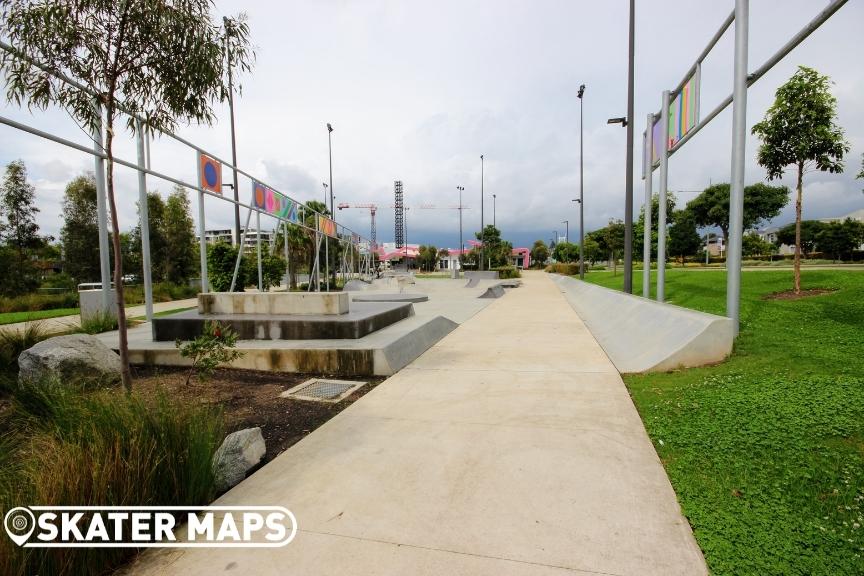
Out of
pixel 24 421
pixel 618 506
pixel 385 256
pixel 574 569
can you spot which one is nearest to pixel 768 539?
pixel 618 506

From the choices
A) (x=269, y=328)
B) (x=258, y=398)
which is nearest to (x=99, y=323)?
(x=269, y=328)

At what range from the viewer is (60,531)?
2223mm

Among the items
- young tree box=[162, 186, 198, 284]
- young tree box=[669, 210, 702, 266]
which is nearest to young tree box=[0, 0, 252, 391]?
young tree box=[162, 186, 198, 284]

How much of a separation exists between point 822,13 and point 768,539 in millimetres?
5565

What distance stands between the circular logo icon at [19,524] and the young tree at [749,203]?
59.9 metres

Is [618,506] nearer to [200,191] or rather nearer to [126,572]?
[126,572]

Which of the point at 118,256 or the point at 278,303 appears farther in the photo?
the point at 278,303

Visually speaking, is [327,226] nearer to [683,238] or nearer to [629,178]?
[629,178]

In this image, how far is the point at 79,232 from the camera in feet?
96.1

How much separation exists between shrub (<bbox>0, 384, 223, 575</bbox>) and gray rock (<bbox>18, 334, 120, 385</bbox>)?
1.62 metres

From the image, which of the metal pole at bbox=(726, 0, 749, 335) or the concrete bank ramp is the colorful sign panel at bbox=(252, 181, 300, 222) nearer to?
the concrete bank ramp

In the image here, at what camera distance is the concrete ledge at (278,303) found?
8562 millimetres

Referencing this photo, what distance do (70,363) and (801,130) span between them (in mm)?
14788

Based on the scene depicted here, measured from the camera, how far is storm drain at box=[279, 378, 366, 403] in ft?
18.2
